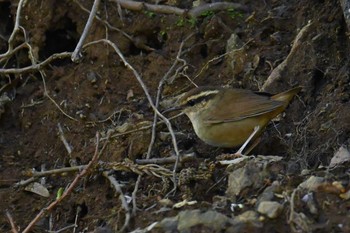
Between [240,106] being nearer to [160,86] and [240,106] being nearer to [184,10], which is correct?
[160,86]

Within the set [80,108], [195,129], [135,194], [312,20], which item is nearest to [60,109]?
[80,108]

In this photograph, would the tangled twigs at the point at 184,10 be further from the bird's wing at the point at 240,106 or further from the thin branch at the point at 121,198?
the thin branch at the point at 121,198

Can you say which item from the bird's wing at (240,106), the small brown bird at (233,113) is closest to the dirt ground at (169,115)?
the small brown bird at (233,113)

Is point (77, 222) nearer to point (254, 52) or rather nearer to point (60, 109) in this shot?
point (60, 109)

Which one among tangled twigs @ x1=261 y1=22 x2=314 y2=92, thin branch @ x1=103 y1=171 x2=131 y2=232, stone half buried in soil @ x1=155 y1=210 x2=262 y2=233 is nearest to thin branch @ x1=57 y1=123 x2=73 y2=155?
thin branch @ x1=103 y1=171 x2=131 y2=232

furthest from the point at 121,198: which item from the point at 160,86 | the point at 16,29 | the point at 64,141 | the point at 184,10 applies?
the point at 184,10

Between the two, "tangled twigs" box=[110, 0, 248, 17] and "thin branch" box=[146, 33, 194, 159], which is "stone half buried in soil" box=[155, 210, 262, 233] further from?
"tangled twigs" box=[110, 0, 248, 17]
